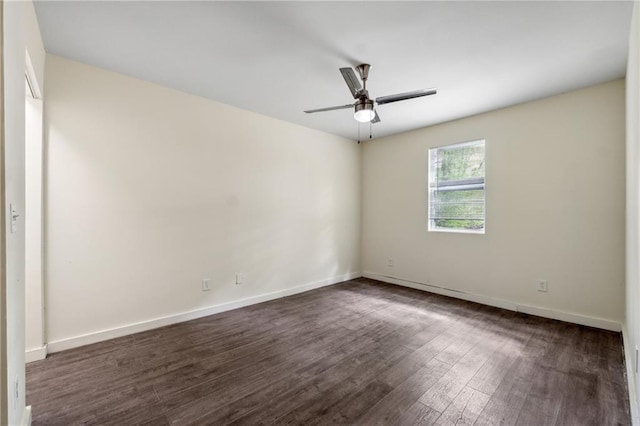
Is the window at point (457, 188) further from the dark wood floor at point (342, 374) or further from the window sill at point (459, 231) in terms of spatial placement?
the dark wood floor at point (342, 374)

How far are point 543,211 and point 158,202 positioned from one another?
4.26m

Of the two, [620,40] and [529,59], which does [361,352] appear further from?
[620,40]

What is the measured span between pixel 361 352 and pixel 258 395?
3.13 ft

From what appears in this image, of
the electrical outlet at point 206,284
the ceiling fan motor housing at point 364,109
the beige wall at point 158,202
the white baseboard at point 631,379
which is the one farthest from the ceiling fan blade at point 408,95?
the electrical outlet at point 206,284

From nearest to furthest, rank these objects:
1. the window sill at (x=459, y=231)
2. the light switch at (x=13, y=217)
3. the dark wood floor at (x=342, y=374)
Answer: the light switch at (x=13, y=217)
the dark wood floor at (x=342, y=374)
the window sill at (x=459, y=231)

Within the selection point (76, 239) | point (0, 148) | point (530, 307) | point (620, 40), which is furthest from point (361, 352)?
point (620, 40)

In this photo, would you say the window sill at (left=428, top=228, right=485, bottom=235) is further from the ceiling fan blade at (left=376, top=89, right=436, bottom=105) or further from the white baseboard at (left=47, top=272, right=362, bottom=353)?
the ceiling fan blade at (left=376, top=89, right=436, bottom=105)

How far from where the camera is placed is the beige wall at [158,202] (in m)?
2.44

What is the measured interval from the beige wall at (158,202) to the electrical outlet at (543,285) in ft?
9.57

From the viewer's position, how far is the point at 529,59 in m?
2.40

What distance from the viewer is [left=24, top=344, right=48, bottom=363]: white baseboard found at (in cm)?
221

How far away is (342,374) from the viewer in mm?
2088

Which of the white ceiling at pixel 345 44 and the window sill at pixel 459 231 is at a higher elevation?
the white ceiling at pixel 345 44

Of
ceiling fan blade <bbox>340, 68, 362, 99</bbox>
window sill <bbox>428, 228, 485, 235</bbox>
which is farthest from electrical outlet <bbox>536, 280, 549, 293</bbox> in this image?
ceiling fan blade <bbox>340, 68, 362, 99</bbox>
